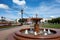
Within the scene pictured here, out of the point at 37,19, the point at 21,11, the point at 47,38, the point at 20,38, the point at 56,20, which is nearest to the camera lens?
the point at 47,38

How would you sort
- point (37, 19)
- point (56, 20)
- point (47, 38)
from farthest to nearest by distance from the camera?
1. point (56, 20)
2. point (37, 19)
3. point (47, 38)

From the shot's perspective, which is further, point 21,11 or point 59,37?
point 21,11

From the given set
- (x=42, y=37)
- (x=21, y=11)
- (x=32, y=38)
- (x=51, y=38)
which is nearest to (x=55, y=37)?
(x=51, y=38)

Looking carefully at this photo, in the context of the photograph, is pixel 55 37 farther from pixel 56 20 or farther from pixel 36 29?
pixel 56 20

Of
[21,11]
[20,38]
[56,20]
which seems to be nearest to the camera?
[20,38]

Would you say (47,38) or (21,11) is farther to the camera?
(21,11)

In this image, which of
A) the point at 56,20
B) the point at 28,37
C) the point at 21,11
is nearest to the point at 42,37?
the point at 28,37

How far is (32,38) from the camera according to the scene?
200 inches

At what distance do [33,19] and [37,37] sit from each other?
2.98 meters

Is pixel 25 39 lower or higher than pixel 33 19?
lower

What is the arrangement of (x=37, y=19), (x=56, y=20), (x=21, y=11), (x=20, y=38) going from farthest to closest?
(x=56, y=20) → (x=21, y=11) → (x=37, y=19) → (x=20, y=38)

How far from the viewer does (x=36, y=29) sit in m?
7.95

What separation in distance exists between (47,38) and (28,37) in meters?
0.86

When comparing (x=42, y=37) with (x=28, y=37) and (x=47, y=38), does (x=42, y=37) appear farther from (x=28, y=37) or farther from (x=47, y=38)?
(x=28, y=37)
